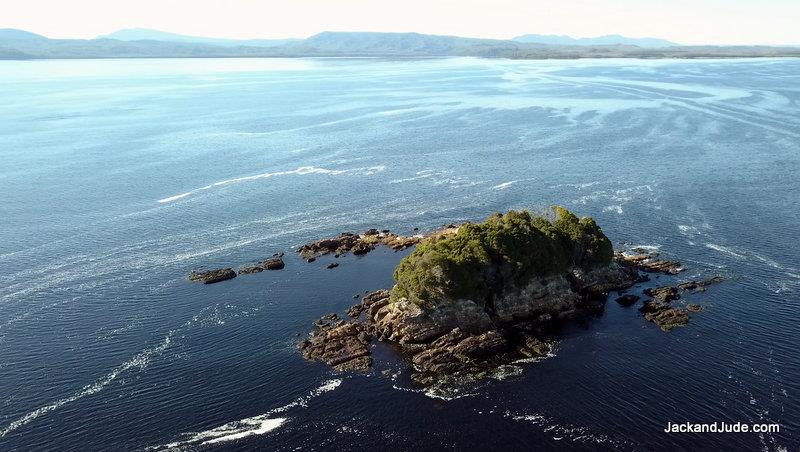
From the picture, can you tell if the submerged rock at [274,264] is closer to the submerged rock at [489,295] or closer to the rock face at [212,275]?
the rock face at [212,275]

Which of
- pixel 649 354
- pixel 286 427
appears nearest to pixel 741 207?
pixel 649 354

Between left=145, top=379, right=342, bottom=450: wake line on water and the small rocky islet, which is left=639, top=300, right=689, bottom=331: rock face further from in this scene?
left=145, top=379, right=342, bottom=450: wake line on water

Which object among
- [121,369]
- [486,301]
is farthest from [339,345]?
[121,369]

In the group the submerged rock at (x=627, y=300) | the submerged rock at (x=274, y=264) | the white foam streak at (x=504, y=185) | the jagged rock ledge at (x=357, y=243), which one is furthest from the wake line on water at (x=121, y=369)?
the white foam streak at (x=504, y=185)

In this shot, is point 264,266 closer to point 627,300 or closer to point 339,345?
point 339,345

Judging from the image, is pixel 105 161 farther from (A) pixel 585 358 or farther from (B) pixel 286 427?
(A) pixel 585 358
